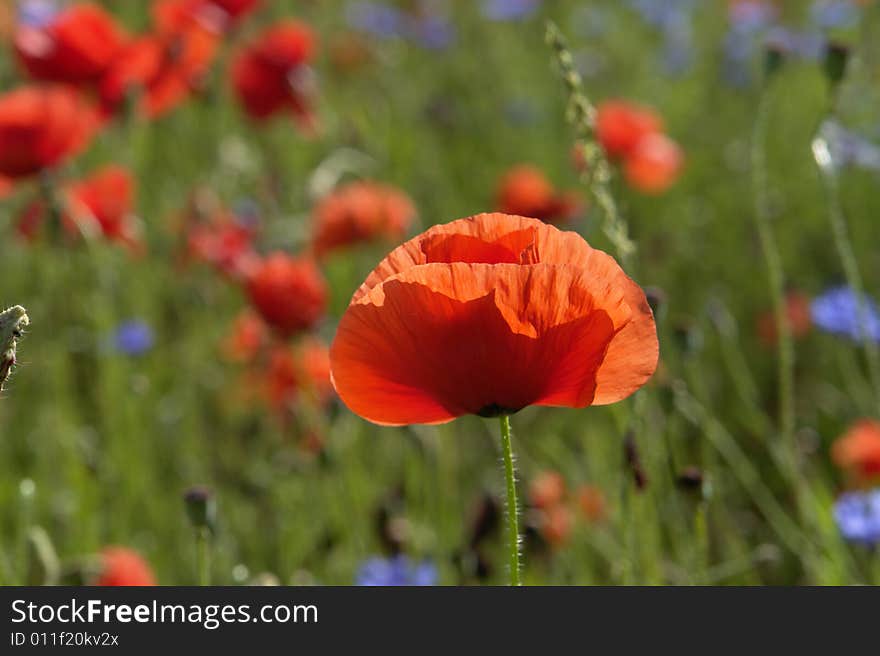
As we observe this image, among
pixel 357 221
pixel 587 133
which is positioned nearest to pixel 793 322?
pixel 357 221

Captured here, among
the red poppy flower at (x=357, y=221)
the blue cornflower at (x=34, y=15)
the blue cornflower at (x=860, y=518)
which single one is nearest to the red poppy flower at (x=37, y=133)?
the red poppy flower at (x=357, y=221)

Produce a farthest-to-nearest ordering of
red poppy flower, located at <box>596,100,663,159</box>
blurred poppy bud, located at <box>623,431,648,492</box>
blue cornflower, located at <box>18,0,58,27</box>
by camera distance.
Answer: red poppy flower, located at <box>596,100,663,159</box> → blue cornflower, located at <box>18,0,58,27</box> → blurred poppy bud, located at <box>623,431,648,492</box>

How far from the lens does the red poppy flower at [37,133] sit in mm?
2010

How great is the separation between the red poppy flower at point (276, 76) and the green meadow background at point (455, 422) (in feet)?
0.39

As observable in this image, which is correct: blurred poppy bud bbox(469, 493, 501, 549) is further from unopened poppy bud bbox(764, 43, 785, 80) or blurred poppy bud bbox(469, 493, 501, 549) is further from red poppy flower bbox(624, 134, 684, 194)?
red poppy flower bbox(624, 134, 684, 194)

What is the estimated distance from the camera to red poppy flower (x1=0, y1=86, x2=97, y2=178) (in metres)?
2.01

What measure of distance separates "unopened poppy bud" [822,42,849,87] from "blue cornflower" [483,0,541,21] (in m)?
3.55

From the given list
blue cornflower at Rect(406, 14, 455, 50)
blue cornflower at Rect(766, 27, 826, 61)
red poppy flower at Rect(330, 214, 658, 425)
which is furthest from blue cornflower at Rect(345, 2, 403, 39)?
red poppy flower at Rect(330, 214, 658, 425)

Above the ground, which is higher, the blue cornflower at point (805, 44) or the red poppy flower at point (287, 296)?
the blue cornflower at point (805, 44)

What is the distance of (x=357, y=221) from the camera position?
2.56m

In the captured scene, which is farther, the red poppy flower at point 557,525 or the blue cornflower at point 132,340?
the blue cornflower at point 132,340

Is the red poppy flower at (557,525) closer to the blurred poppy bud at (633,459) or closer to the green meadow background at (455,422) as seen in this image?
the green meadow background at (455,422)

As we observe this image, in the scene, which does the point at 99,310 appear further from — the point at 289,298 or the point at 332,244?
the point at 332,244

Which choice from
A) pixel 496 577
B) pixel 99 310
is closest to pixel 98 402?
pixel 99 310
